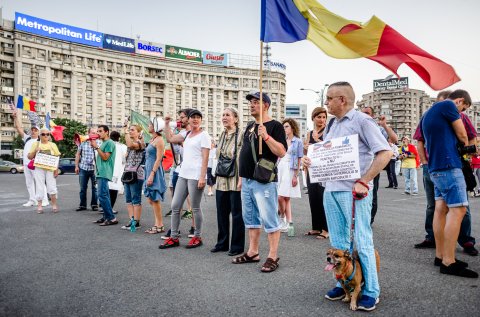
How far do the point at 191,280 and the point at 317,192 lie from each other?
309 cm

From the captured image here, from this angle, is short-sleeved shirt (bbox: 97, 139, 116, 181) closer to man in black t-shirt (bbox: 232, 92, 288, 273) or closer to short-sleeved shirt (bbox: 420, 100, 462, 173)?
man in black t-shirt (bbox: 232, 92, 288, 273)

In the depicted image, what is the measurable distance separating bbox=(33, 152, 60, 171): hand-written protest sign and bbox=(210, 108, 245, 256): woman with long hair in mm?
6194

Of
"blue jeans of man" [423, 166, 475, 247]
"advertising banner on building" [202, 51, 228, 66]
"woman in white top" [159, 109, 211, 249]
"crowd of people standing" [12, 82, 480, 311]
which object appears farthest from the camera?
"advertising banner on building" [202, 51, 228, 66]

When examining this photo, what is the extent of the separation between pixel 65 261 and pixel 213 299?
2.54 meters

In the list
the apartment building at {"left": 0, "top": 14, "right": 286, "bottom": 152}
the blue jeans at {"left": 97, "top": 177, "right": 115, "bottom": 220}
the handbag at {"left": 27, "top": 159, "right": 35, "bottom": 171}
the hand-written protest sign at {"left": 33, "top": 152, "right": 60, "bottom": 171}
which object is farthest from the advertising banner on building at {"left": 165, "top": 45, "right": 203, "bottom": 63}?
the blue jeans at {"left": 97, "top": 177, "right": 115, "bottom": 220}

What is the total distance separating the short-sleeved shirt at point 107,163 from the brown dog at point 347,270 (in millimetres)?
5964

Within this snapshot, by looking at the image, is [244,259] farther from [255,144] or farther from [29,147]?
[29,147]

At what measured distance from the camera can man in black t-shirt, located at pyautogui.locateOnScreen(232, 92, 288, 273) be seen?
4.67m

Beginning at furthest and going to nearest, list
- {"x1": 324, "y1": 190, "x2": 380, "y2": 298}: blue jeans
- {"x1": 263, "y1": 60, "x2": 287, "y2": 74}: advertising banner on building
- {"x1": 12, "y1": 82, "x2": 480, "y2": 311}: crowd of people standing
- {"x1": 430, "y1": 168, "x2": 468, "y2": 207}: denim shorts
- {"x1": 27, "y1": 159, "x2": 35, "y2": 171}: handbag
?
1. {"x1": 263, "y1": 60, "x2": 287, "y2": 74}: advertising banner on building
2. {"x1": 27, "y1": 159, "x2": 35, "y2": 171}: handbag
3. {"x1": 430, "y1": 168, "x2": 468, "y2": 207}: denim shorts
4. {"x1": 12, "y1": 82, "x2": 480, "y2": 311}: crowd of people standing
5. {"x1": 324, "y1": 190, "x2": 380, "y2": 298}: blue jeans

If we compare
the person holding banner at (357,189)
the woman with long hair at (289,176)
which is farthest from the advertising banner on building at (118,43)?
the person holding banner at (357,189)

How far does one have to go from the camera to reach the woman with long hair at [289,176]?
693cm

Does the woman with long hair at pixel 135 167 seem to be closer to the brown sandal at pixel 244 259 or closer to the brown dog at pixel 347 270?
the brown sandal at pixel 244 259

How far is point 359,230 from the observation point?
3281 millimetres

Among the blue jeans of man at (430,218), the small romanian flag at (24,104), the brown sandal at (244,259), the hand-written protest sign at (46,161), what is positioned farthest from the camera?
the small romanian flag at (24,104)
